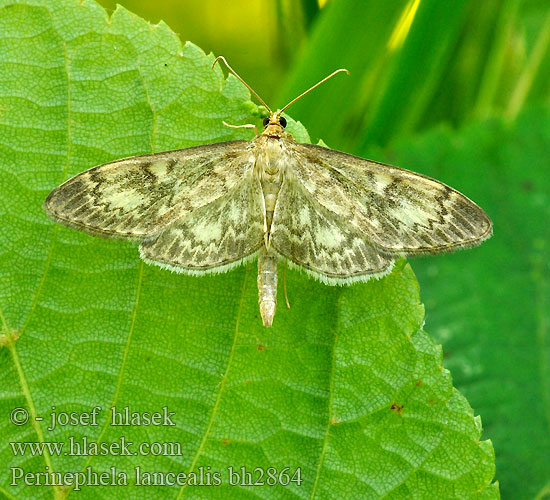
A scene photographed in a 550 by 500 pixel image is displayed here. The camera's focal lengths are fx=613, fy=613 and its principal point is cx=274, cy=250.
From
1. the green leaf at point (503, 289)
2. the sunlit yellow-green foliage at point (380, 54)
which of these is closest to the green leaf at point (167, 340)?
the green leaf at point (503, 289)

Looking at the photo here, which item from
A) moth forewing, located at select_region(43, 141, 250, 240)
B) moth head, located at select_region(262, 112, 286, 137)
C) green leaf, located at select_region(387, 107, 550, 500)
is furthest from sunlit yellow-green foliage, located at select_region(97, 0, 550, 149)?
moth forewing, located at select_region(43, 141, 250, 240)

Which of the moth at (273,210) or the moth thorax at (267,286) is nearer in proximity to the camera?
the moth thorax at (267,286)

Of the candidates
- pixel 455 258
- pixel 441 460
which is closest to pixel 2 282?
pixel 441 460

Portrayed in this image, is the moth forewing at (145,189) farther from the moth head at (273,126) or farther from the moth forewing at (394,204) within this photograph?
the moth forewing at (394,204)

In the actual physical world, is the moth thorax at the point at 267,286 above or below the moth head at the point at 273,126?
below

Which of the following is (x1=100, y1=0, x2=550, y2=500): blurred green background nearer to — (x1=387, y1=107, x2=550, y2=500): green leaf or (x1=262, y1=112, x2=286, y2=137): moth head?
(x1=387, y1=107, x2=550, y2=500): green leaf

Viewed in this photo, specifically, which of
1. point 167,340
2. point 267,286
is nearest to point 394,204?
point 267,286

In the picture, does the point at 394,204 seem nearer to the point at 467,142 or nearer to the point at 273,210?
the point at 273,210
